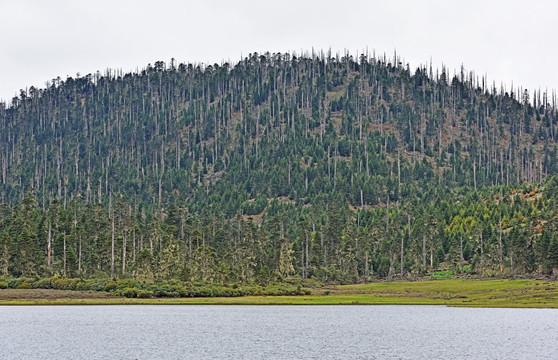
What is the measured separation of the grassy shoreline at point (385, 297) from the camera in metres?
115

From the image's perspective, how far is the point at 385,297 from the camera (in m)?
133

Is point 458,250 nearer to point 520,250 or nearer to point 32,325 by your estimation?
point 520,250

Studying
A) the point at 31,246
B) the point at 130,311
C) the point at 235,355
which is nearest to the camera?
the point at 235,355

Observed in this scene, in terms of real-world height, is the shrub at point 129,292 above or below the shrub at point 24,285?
below

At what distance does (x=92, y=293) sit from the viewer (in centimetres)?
13200

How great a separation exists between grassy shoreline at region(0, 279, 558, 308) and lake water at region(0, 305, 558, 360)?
2.56 m

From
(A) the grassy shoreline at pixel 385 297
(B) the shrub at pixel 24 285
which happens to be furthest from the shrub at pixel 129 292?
(B) the shrub at pixel 24 285

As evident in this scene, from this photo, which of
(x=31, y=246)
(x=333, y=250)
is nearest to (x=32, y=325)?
(x=31, y=246)

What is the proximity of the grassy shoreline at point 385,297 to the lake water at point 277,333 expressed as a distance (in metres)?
2.56

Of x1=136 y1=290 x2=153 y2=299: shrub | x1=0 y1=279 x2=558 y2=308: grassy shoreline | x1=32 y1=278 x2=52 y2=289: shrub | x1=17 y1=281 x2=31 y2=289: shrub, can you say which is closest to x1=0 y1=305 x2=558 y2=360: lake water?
x1=0 y1=279 x2=558 y2=308: grassy shoreline

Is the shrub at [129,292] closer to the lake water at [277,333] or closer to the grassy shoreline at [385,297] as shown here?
the grassy shoreline at [385,297]

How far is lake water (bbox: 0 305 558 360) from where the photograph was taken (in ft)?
209

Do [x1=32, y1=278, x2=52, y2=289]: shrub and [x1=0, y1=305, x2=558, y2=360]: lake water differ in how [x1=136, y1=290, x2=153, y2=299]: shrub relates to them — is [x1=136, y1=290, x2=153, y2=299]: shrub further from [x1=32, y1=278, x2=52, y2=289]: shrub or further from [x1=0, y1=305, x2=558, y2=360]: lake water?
[x1=32, y1=278, x2=52, y2=289]: shrub

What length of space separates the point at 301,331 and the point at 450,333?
54.3 ft
